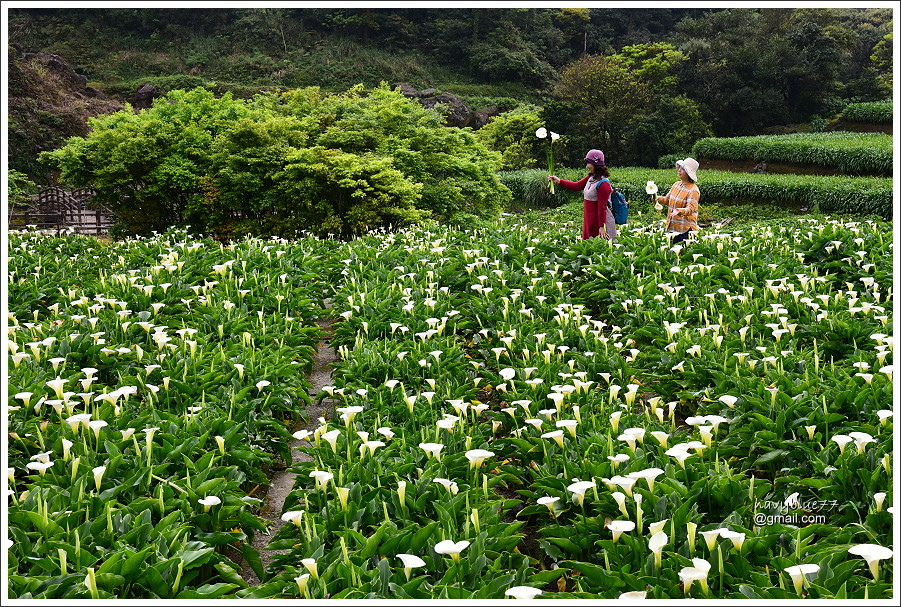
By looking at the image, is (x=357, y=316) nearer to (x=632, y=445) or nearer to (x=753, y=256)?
(x=632, y=445)

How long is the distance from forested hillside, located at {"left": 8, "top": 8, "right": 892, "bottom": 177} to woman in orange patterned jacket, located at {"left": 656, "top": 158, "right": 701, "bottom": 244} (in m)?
21.9

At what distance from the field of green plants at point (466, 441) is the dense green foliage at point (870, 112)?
29.0 meters

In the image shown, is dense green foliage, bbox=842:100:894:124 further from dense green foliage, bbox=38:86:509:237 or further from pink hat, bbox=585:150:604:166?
pink hat, bbox=585:150:604:166

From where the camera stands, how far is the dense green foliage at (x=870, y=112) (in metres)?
30.1

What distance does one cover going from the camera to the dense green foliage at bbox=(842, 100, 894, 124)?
30106 mm

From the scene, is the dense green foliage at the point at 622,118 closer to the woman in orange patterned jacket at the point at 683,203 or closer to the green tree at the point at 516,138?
the green tree at the point at 516,138

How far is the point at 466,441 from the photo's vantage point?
3.37 m

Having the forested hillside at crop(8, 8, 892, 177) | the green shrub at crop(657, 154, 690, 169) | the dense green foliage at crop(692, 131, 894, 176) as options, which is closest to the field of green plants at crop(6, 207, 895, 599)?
the dense green foliage at crop(692, 131, 894, 176)

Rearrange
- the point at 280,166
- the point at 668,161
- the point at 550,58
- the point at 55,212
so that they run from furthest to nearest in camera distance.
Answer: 1. the point at 550,58
2. the point at 668,161
3. the point at 55,212
4. the point at 280,166

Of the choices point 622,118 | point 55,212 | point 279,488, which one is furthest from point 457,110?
point 279,488

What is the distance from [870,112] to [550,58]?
20656 millimetres

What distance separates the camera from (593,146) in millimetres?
30734

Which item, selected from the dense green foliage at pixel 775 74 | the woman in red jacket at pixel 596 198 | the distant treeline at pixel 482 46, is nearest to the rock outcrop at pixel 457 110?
the distant treeline at pixel 482 46

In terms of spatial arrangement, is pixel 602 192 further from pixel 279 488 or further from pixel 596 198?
pixel 279 488
